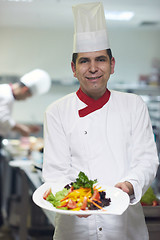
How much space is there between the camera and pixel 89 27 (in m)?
1.63

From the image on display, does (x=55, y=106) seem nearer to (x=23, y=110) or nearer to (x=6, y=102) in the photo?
(x=6, y=102)

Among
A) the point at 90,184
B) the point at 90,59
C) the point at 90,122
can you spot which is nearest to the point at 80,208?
the point at 90,184

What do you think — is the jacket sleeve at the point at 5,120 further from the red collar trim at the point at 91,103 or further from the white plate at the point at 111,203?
the white plate at the point at 111,203

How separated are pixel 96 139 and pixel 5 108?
7.12 feet

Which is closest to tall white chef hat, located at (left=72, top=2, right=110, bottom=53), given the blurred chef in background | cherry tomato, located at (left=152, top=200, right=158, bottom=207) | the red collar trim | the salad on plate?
the red collar trim

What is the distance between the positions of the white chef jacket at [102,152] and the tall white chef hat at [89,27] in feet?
0.82

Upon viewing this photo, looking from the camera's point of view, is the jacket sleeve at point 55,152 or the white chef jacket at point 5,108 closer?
the jacket sleeve at point 55,152

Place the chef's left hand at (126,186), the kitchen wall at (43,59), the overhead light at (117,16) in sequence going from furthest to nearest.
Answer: the kitchen wall at (43,59)
the overhead light at (117,16)
the chef's left hand at (126,186)

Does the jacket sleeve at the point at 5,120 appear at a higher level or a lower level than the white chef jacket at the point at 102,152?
lower

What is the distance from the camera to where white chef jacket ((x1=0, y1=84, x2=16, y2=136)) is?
11.9 ft

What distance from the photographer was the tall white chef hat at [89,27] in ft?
5.29

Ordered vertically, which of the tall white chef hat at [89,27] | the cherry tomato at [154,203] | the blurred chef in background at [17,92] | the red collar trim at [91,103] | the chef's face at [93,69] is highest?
the tall white chef hat at [89,27]

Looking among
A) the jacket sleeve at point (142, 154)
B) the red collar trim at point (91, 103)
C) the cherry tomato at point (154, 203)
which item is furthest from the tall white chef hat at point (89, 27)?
the cherry tomato at point (154, 203)

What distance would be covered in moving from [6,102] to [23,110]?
232 cm
